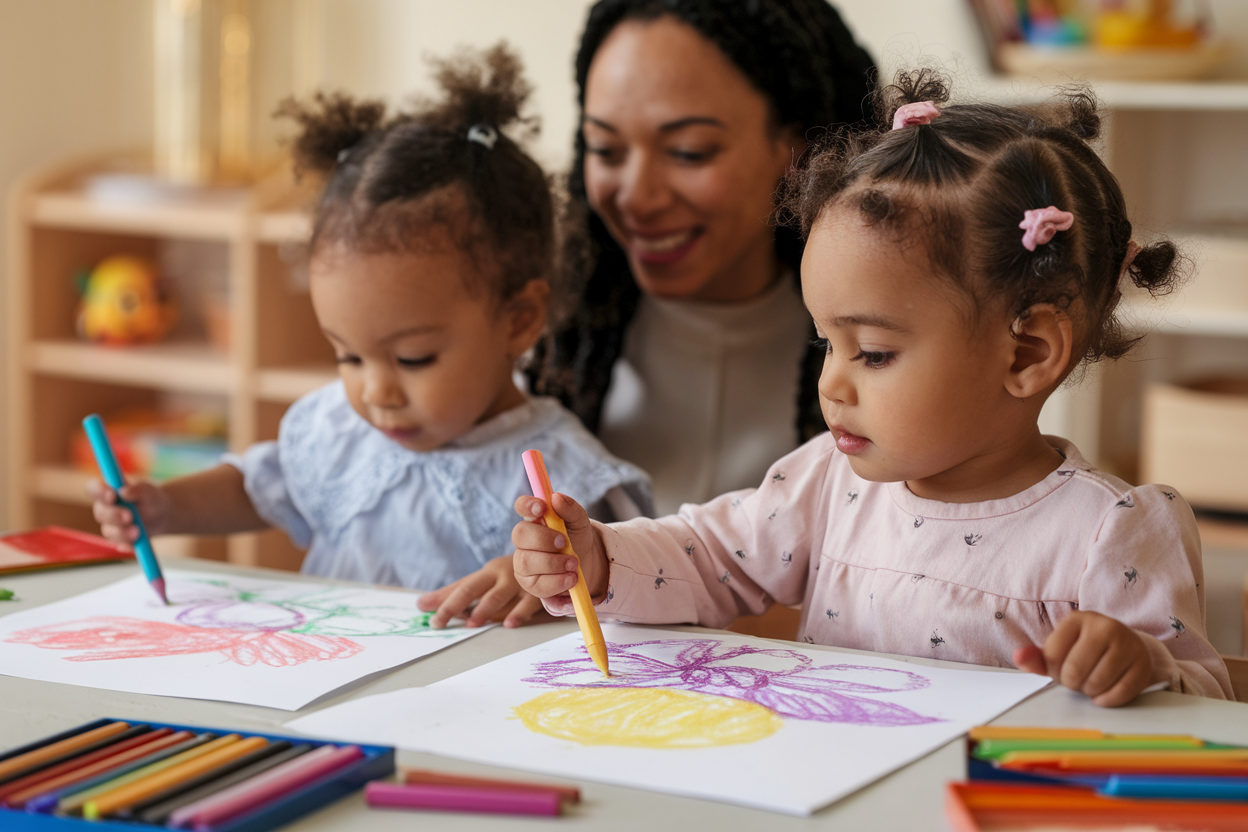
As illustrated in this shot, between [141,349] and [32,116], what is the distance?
0.56 meters

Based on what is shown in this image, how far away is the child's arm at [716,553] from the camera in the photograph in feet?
2.65

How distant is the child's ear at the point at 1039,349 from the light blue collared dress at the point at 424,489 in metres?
0.42

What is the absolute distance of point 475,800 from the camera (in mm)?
507

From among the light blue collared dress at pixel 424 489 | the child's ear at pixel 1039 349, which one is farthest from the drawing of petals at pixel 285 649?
the child's ear at pixel 1039 349

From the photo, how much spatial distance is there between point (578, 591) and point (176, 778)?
0.27m

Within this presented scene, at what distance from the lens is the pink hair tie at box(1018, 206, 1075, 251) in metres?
0.71

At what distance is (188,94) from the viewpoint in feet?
7.45

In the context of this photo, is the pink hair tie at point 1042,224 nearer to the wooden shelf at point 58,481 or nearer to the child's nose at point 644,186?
the child's nose at point 644,186

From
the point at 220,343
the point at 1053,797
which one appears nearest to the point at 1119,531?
the point at 1053,797

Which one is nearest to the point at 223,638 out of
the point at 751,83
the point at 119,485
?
the point at 119,485

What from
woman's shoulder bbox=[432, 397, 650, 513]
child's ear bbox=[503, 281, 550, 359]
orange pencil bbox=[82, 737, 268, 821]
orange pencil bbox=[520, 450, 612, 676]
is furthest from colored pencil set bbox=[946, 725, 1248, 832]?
child's ear bbox=[503, 281, 550, 359]

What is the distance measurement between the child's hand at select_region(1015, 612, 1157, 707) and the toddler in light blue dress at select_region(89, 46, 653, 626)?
0.52 meters

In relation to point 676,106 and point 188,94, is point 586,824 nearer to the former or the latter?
point 676,106

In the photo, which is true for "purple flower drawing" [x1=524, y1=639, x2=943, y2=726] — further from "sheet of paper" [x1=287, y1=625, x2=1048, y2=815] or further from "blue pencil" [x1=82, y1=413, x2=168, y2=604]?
"blue pencil" [x1=82, y1=413, x2=168, y2=604]
